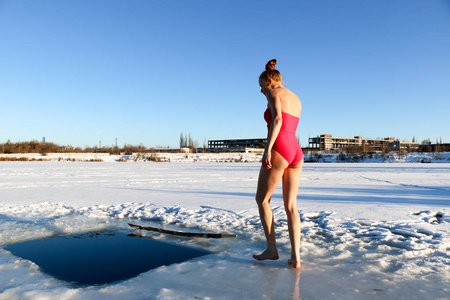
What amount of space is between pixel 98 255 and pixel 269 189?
1485 millimetres

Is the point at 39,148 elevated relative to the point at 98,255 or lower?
elevated

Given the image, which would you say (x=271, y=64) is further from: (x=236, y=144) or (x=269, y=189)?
(x=236, y=144)

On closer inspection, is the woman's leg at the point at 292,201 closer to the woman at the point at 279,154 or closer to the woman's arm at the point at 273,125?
the woman at the point at 279,154

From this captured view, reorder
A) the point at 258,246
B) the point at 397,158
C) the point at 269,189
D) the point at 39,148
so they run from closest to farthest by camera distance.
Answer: the point at 269,189
the point at 258,246
the point at 397,158
the point at 39,148

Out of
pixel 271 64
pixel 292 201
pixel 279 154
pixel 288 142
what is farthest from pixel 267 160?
pixel 271 64

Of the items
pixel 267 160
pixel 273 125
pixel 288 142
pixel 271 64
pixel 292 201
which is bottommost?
pixel 292 201

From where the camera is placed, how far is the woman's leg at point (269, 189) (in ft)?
7.11

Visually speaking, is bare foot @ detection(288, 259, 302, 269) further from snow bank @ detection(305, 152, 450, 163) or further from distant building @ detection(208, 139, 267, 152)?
distant building @ detection(208, 139, 267, 152)

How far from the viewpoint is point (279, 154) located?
7.06 ft

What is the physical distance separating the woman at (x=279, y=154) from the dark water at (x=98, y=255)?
0.74 metres

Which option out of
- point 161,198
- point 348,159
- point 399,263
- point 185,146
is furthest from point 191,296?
point 185,146

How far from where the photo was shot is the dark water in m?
2.14

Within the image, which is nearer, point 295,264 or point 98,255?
point 295,264

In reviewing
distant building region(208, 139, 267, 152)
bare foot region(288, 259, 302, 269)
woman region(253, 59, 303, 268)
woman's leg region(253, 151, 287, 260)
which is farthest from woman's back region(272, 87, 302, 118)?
distant building region(208, 139, 267, 152)
